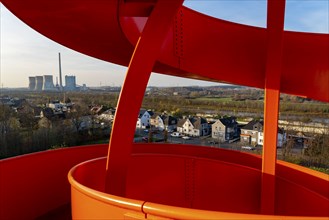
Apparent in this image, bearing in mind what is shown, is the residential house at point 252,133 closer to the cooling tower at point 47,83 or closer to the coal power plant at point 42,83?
the coal power plant at point 42,83

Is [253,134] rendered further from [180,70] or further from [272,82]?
[272,82]

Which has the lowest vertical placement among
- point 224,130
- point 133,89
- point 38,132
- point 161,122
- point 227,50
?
point 224,130

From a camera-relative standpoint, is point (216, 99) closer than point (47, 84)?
Yes

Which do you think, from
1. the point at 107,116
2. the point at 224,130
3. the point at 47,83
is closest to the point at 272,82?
the point at 107,116

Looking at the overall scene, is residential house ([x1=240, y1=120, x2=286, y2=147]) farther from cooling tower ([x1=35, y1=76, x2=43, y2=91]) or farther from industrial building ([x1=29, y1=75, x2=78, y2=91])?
cooling tower ([x1=35, y1=76, x2=43, y2=91])

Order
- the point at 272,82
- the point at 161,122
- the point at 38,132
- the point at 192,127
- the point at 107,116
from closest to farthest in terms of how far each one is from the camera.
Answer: the point at 272,82 < the point at 38,132 < the point at 107,116 < the point at 192,127 < the point at 161,122

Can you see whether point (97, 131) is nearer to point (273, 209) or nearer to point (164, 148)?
point (164, 148)
